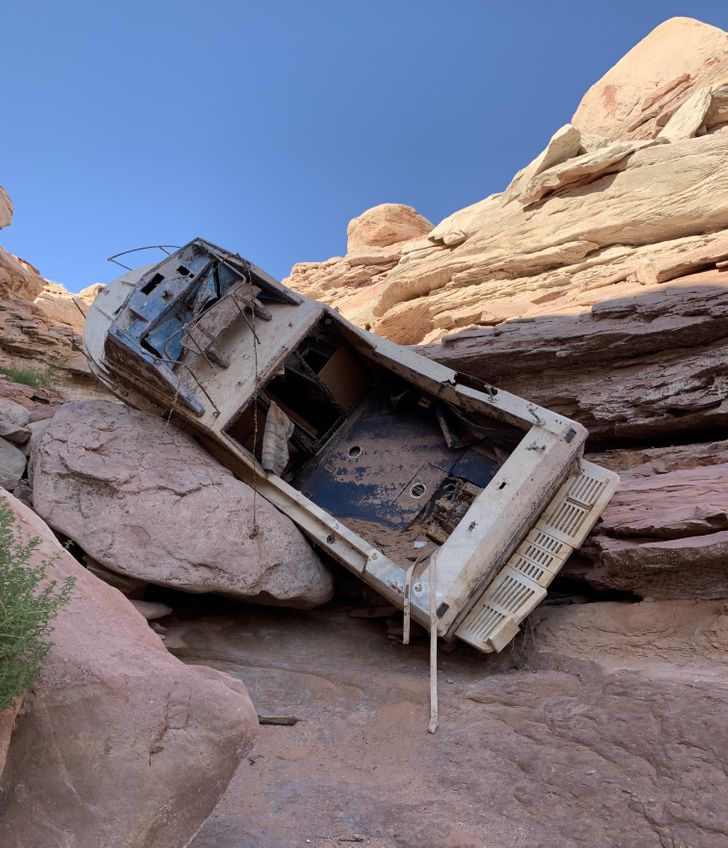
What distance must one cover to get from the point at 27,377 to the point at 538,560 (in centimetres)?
833

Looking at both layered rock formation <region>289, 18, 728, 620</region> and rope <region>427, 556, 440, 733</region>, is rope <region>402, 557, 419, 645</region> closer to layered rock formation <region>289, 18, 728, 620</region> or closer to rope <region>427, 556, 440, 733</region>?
rope <region>427, 556, 440, 733</region>

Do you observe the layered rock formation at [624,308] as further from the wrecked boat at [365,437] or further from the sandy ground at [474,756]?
the sandy ground at [474,756]

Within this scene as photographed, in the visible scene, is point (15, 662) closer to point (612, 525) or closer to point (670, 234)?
point (612, 525)

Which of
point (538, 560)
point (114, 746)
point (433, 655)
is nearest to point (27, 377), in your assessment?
point (433, 655)

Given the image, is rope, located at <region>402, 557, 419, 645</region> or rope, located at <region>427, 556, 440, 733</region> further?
rope, located at <region>402, 557, 419, 645</region>

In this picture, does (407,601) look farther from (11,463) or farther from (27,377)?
(27,377)

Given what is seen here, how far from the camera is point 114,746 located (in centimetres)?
215

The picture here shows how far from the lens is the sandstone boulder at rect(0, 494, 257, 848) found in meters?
1.98

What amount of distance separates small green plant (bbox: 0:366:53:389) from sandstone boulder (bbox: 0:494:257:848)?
8009 mm

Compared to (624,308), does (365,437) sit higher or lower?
lower

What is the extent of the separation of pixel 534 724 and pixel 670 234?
9.03 metres

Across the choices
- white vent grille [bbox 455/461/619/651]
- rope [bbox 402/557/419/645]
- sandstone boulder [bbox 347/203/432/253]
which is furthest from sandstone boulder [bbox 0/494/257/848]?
sandstone boulder [bbox 347/203/432/253]

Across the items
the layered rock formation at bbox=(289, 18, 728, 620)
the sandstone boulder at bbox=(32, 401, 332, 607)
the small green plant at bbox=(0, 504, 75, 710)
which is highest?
the layered rock formation at bbox=(289, 18, 728, 620)

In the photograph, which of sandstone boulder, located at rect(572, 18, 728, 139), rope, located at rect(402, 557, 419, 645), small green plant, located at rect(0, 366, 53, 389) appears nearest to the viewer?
rope, located at rect(402, 557, 419, 645)
